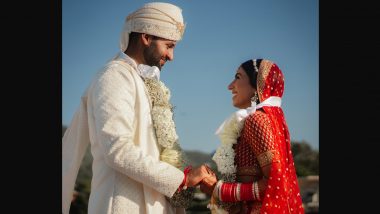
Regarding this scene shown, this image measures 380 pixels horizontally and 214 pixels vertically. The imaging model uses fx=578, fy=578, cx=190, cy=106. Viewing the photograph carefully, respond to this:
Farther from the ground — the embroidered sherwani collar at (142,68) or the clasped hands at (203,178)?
the embroidered sherwani collar at (142,68)

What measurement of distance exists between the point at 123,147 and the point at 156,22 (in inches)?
39.5

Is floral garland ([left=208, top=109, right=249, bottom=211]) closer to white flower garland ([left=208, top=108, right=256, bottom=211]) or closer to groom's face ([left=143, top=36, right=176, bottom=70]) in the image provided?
white flower garland ([left=208, top=108, right=256, bottom=211])

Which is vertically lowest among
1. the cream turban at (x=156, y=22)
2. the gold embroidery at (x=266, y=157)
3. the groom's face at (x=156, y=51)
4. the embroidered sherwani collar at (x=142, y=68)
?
the gold embroidery at (x=266, y=157)

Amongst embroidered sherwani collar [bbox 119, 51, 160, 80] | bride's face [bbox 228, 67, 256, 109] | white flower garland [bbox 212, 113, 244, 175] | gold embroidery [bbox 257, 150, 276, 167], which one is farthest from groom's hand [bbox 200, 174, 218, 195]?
embroidered sherwani collar [bbox 119, 51, 160, 80]

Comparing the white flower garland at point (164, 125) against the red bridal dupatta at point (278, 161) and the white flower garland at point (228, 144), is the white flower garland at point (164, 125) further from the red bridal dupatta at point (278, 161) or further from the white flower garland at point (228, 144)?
the red bridal dupatta at point (278, 161)

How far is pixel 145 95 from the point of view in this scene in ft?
13.5

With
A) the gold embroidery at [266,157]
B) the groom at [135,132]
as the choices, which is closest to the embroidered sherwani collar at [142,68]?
the groom at [135,132]

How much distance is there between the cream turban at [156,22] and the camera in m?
4.24

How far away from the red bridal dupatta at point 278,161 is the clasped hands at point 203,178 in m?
0.41

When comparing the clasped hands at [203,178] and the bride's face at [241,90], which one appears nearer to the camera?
the clasped hands at [203,178]

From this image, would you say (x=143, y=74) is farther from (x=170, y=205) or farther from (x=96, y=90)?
(x=170, y=205)

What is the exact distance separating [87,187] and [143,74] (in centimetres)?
1282

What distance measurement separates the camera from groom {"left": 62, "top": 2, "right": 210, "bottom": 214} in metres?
3.85
